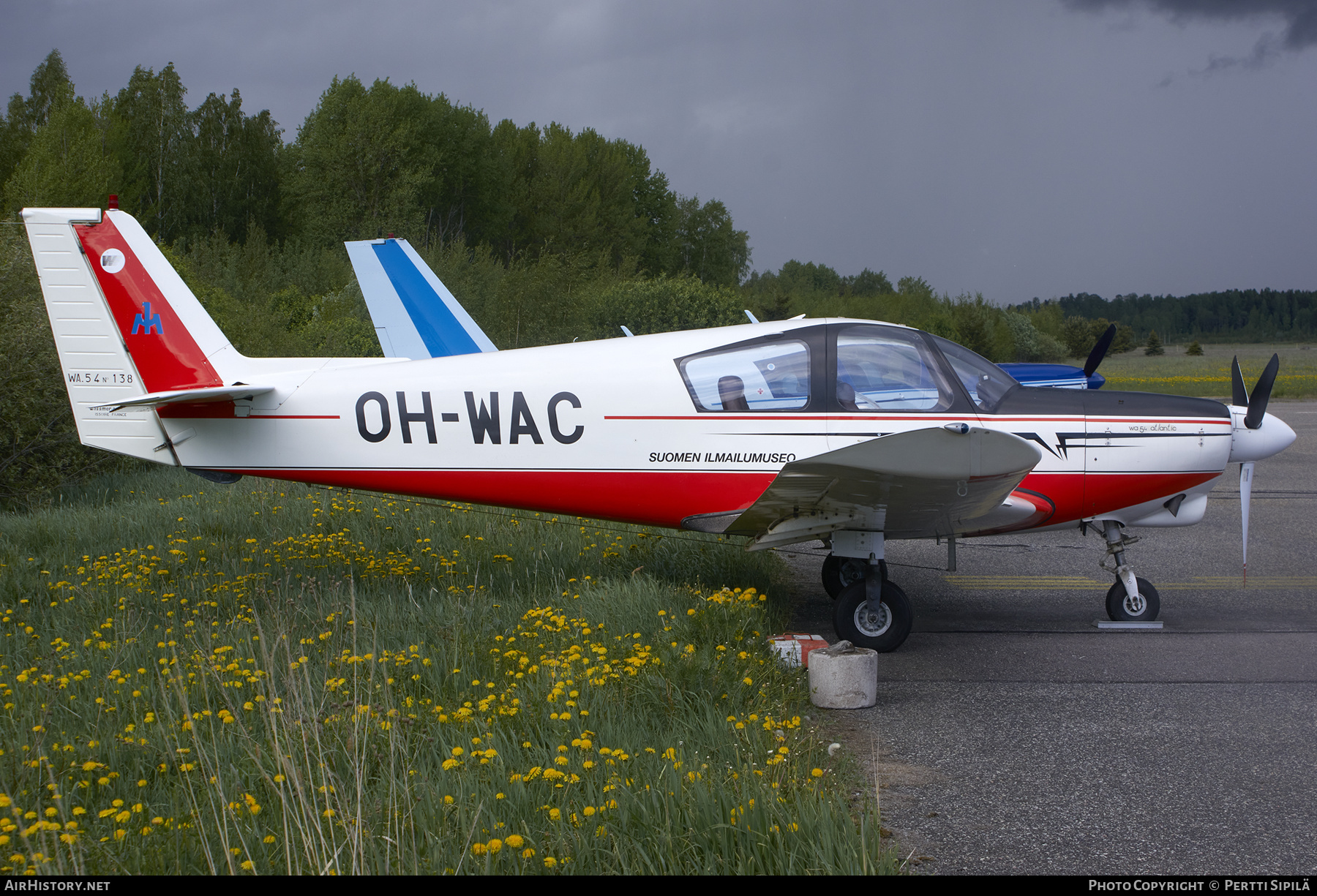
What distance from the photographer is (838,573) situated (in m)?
6.82

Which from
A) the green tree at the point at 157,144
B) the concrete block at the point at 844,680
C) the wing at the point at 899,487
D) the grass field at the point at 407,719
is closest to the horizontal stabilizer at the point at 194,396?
the grass field at the point at 407,719

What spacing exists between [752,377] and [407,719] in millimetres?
2993

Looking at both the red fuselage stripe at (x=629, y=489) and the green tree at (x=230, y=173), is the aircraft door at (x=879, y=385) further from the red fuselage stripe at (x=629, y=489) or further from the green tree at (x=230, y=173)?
the green tree at (x=230, y=173)

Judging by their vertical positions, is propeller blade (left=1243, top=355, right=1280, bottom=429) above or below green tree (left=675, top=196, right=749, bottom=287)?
below

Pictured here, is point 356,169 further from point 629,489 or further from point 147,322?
point 629,489

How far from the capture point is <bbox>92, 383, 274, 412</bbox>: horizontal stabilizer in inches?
215

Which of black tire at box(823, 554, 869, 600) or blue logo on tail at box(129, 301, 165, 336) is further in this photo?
black tire at box(823, 554, 869, 600)

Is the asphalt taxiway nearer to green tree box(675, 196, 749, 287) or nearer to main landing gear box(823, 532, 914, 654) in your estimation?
main landing gear box(823, 532, 914, 654)

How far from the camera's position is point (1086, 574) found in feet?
25.6

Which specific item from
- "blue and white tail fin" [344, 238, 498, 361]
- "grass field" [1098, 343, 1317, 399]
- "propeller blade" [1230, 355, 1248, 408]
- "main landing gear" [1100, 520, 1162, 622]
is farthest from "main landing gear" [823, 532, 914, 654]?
"grass field" [1098, 343, 1317, 399]

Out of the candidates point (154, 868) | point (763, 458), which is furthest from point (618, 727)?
point (763, 458)

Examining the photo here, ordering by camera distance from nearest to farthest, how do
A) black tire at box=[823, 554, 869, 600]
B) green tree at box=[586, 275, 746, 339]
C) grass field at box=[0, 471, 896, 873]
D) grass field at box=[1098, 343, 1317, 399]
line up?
1. grass field at box=[0, 471, 896, 873]
2. black tire at box=[823, 554, 869, 600]
3. green tree at box=[586, 275, 746, 339]
4. grass field at box=[1098, 343, 1317, 399]

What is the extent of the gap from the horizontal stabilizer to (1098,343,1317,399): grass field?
1004 inches

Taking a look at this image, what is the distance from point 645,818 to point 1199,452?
15.8 ft
